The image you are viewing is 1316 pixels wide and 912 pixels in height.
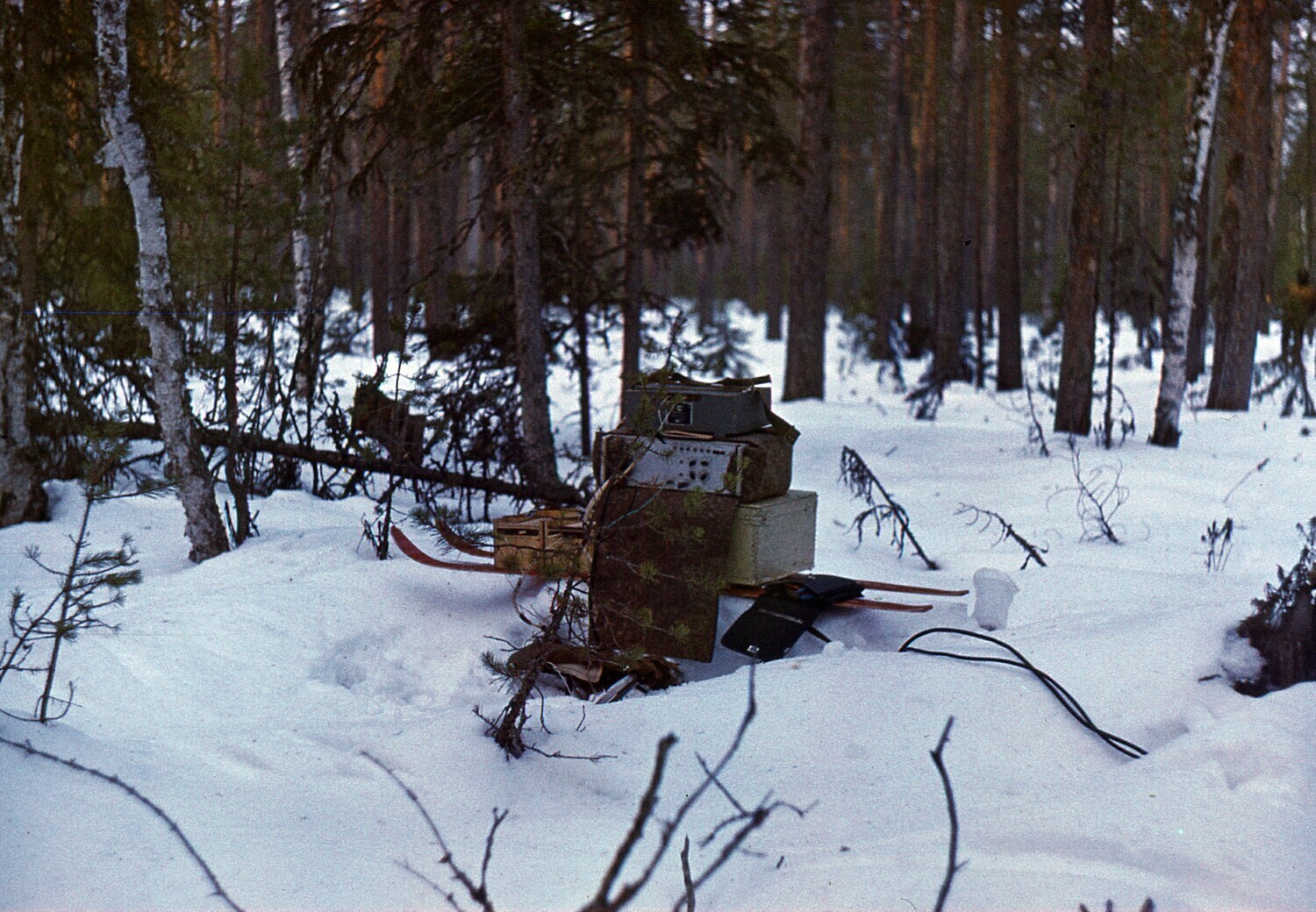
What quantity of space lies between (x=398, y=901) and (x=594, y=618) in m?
2.19

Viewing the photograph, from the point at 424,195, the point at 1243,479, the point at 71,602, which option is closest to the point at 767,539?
the point at 71,602

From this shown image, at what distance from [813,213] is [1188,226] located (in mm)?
4075

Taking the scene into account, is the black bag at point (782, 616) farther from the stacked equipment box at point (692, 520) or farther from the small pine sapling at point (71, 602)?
the small pine sapling at point (71, 602)

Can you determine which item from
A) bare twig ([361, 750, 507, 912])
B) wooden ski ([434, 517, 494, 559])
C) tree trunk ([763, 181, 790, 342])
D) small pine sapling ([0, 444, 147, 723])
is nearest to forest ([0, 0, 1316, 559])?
small pine sapling ([0, 444, 147, 723])

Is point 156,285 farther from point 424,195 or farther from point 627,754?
point 424,195

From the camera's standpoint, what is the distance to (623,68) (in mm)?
8531

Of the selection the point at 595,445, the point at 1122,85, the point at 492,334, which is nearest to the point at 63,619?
the point at 595,445

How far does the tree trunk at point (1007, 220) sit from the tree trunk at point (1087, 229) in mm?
4449

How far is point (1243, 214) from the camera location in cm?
1416

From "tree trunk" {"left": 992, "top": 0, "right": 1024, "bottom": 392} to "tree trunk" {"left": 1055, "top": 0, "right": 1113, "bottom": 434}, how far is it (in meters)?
4.45

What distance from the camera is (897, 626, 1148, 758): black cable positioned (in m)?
3.83

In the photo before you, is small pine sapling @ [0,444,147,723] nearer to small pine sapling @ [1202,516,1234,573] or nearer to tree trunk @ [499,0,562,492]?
tree trunk @ [499,0,562,492]

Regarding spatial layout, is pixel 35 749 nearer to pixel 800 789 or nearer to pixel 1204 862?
pixel 800 789

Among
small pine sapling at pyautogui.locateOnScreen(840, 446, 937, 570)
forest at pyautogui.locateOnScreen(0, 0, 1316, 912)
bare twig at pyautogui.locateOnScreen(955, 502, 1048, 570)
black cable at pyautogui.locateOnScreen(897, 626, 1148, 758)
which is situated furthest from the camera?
small pine sapling at pyautogui.locateOnScreen(840, 446, 937, 570)
